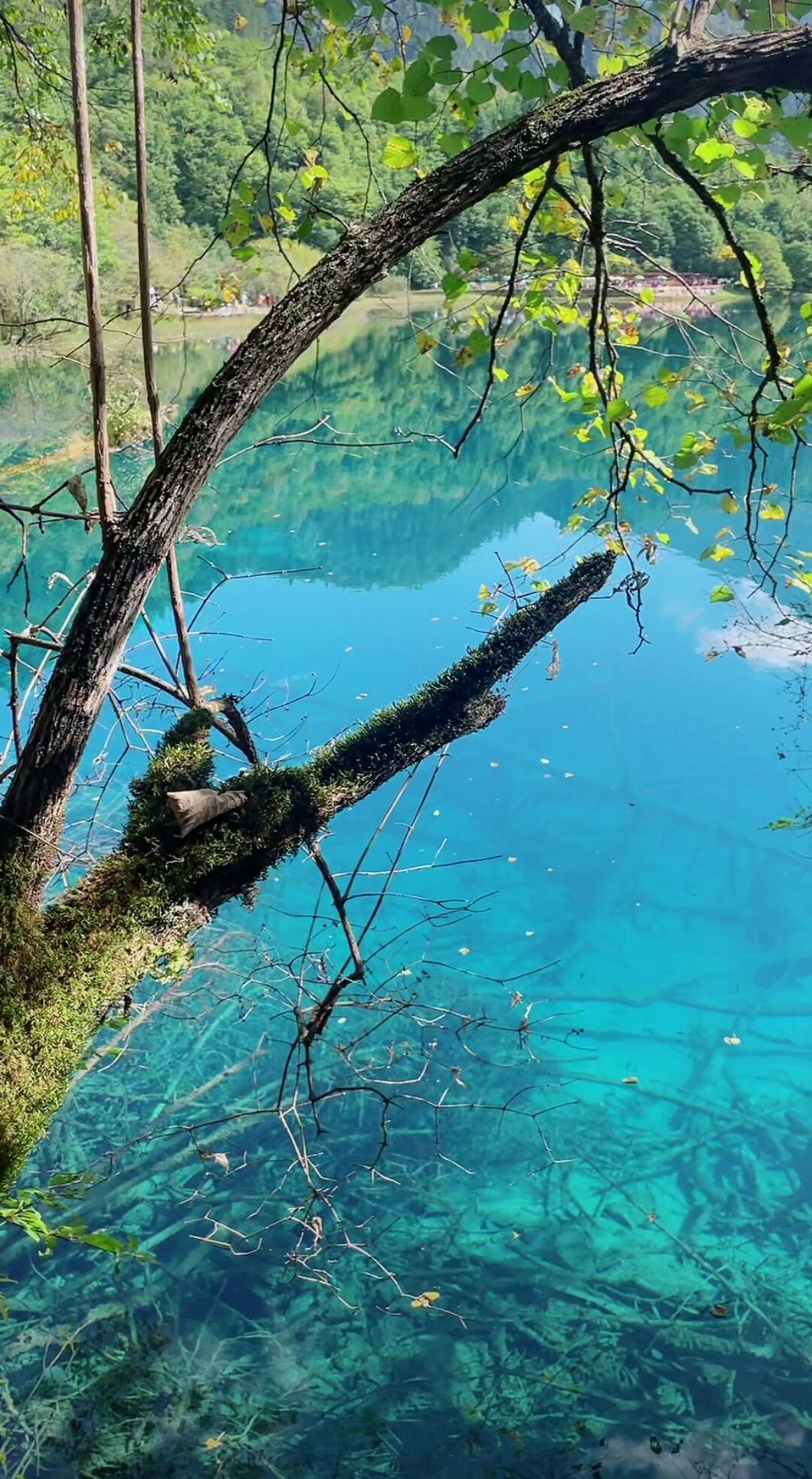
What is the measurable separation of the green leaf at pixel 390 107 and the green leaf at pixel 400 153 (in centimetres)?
24

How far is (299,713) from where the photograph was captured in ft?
26.4

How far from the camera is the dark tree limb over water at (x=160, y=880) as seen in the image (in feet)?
5.80

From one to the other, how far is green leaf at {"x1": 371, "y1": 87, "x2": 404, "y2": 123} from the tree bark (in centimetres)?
12

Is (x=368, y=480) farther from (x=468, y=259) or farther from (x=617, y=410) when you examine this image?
(x=617, y=410)

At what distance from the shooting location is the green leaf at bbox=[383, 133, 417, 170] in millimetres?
2080

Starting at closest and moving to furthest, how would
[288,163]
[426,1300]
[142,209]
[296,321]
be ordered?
1. [296,321]
2. [142,209]
3. [426,1300]
4. [288,163]

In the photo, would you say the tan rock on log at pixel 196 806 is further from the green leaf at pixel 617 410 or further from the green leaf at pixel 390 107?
the green leaf at pixel 390 107

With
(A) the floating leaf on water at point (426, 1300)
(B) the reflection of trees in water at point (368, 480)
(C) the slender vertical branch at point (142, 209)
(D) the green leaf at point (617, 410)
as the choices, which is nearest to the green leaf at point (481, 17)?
(C) the slender vertical branch at point (142, 209)

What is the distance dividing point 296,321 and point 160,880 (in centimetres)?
110

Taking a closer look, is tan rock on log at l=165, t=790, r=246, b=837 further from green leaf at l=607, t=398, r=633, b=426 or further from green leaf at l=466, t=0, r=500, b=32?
green leaf at l=466, t=0, r=500, b=32

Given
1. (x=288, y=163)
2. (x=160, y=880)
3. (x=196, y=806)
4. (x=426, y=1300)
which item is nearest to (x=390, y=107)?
(x=196, y=806)

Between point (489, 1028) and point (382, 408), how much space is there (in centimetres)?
1621

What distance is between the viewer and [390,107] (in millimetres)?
1819

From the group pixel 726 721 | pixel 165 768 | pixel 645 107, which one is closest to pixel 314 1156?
pixel 165 768
